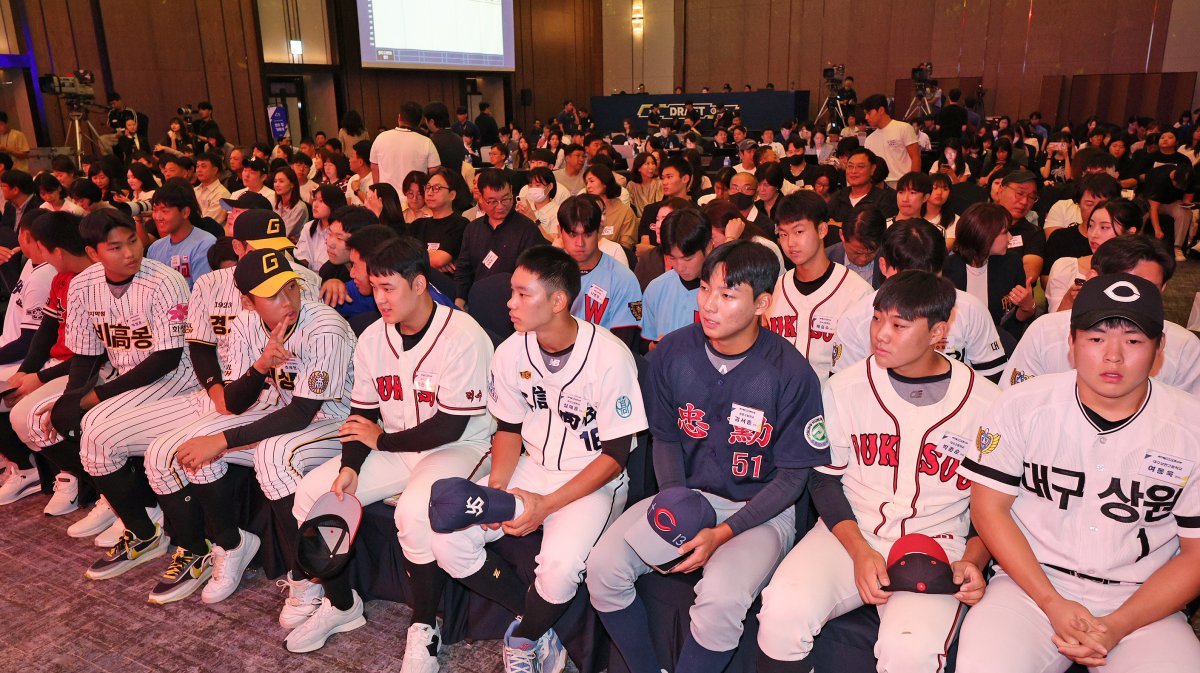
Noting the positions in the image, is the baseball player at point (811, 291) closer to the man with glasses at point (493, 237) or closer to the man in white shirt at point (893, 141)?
the man with glasses at point (493, 237)

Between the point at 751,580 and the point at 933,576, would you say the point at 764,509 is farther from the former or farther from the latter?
the point at 933,576

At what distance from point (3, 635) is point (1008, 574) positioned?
374cm

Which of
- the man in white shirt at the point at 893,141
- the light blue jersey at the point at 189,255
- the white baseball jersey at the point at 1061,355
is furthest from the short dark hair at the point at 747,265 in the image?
the man in white shirt at the point at 893,141

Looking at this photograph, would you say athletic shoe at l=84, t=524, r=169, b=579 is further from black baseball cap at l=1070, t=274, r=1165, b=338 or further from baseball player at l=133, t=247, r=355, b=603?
black baseball cap at l=1070, t=274, r=1165, b=338

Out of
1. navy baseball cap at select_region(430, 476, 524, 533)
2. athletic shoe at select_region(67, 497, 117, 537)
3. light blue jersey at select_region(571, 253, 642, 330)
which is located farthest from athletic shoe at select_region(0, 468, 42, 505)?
navy baseball cap at select_region(430, 476, 524, 533)

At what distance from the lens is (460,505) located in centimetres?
225

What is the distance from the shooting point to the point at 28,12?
38.1 feet

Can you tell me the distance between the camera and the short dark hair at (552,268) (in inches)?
103

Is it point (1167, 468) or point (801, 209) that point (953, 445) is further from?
point (801, 209)

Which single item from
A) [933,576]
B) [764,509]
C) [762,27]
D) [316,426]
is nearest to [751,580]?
[764,509]

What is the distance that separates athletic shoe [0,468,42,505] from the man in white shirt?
7.06m

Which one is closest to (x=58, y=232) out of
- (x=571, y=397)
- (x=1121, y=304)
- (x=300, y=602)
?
(x=300, y=602)

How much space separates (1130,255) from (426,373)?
8.71ft

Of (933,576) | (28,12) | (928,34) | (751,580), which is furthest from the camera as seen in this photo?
(928,34)
